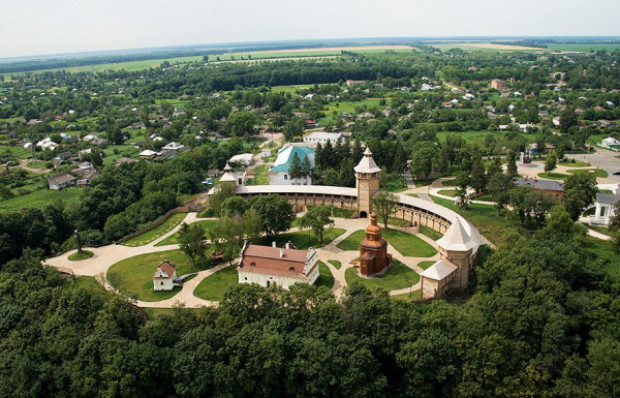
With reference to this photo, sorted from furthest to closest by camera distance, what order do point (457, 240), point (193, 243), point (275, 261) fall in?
point (193, 243)
point (275, 261)
point (457, 240)

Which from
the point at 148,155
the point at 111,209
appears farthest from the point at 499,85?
the point at 111,209

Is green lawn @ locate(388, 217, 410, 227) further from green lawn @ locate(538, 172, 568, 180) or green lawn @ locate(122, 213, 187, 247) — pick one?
green lawn @ locate(538, 172, 568, 180)

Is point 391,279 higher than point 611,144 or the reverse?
the reverse

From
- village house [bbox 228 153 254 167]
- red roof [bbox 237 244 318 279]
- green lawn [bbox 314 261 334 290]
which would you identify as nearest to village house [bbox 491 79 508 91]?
village house [bbox 228 153 254 167]

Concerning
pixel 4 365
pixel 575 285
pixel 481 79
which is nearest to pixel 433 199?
pixel 575 285

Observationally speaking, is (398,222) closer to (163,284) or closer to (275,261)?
(275,261)
